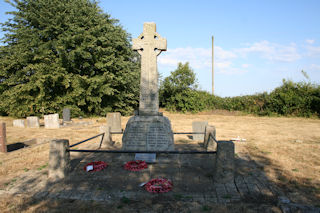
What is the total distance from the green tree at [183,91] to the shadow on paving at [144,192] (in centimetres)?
1875

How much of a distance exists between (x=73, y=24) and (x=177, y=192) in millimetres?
18242

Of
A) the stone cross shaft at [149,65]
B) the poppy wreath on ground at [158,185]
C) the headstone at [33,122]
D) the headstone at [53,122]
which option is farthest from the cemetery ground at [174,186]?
the headstone at [33,122]

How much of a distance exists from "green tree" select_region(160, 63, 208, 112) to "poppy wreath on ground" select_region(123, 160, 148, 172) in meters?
19.0

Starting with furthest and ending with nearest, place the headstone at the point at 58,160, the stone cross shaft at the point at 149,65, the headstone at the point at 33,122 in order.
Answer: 1. the headstone at the point at 33,122
2. the stone cross shaft at the point at 149,65
3. the headstone at the point at 58,160

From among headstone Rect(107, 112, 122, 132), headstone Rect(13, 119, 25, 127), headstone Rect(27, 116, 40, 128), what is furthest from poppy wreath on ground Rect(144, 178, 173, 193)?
headstone Rect(13, 119, 25, 127)

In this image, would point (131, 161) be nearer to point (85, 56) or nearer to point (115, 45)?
point (85, 56)

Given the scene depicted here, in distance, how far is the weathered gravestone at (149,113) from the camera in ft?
19.0

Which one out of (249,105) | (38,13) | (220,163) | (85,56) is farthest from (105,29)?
(220,163)

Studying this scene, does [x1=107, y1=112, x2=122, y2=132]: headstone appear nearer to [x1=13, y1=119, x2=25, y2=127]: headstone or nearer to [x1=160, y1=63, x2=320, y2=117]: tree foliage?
[x1=13, y1=119, x2=25, y2=127]: headstone

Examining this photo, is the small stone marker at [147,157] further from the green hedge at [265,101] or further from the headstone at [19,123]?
the green hedge at [265,101]

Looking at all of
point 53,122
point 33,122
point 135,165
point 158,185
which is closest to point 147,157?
point 135,165

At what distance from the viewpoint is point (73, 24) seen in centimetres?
1819

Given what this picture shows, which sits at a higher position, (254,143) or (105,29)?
(105,29)

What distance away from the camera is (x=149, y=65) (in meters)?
6.08
